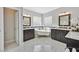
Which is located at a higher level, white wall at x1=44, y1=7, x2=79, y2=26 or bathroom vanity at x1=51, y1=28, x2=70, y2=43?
white wall at x1=44, y1=7, x2=79, y2=26

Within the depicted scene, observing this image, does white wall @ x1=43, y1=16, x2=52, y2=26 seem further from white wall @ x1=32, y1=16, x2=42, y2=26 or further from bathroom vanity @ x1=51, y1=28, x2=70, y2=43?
bathroom vanity @ x1=51, y1=28, x2=70, y2=43

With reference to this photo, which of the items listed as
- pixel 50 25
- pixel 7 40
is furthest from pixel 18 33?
pixel 50 25

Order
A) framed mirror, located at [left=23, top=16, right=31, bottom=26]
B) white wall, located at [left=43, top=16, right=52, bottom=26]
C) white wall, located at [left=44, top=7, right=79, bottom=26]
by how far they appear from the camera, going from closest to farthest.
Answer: white wall, located at [left=44, top=7, right=79, bottom=26] < framed mirror, located at [left=23, top=16, right=31, bottom=26] < white wall, located at [left=43, top=16, right=52, bottom=26]

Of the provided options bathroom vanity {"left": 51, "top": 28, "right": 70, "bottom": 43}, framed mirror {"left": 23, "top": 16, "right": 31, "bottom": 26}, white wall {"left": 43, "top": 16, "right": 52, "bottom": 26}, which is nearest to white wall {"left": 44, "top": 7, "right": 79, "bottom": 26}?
white wall {"left": 43, "top": 16, "right": 52, "bottom": 26}

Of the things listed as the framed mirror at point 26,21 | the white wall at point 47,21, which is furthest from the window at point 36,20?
the framed mirror at point 26,21

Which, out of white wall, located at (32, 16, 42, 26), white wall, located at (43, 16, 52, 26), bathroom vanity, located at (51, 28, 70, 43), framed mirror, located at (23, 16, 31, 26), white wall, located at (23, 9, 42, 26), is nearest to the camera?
bathroom vanity, located at (51, 28, 70, 43)

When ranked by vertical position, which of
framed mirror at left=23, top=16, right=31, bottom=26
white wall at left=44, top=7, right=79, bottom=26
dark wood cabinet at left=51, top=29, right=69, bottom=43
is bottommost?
dark wood cabinet at left=51, top=29, right=69, bottom=43

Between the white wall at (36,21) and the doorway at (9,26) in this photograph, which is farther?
the white wall at (36,21)

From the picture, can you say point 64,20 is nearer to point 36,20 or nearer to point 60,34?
point 60,34

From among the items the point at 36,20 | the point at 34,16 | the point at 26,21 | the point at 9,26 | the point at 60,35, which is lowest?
the point at 60,35

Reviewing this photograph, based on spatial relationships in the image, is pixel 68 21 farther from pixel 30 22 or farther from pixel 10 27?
pixel 10 27

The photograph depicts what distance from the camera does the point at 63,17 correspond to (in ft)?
21.2

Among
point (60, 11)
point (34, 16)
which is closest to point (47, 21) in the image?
point (34, 16)

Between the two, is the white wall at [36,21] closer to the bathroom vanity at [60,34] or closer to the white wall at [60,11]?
the white wall at [60,11]
